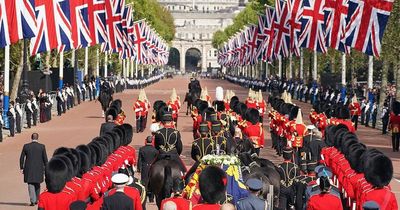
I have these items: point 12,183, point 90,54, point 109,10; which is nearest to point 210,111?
point 12,183

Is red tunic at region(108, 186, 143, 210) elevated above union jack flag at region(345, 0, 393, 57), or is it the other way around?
union jack flag at region(345, 0, 393, 57)

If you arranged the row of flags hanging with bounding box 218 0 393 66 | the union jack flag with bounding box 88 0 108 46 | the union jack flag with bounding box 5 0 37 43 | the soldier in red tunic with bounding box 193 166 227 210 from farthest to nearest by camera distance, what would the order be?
the union jack flag with bounding box 88 0 108 46 < the row of flags hanging with bounding box 218 0 393 66 < the union jack flag with bounding box 5 0 37 43 < the soldier in red tunic with bounding box 193 166 227 210

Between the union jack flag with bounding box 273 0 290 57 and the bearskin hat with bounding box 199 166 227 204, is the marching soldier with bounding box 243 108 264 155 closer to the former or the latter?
the bearskin hat with bounding box 199 166 227 204

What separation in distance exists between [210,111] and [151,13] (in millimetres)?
109509

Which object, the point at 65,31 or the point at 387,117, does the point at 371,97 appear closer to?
the point at 387,117

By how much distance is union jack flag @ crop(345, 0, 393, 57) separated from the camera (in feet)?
109

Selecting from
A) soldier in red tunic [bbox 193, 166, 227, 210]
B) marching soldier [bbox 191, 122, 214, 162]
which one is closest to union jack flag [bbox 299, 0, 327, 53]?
marching soldier [bbox 191, 122, 214, 162]

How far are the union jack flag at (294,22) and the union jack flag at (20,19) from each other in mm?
20287

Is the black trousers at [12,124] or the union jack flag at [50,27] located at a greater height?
the union jack flag at [50,27]

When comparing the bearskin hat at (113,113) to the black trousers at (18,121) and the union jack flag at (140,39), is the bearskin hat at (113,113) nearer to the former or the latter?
the black trousers at (18,121)

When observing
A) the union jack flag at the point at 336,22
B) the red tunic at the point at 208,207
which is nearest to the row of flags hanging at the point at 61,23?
the union jack flag at the point at 336,22

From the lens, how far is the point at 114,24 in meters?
50.4

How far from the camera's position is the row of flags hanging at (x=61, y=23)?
3247 centimetres

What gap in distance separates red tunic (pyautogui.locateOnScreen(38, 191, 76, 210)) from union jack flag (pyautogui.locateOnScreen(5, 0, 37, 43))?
17.4 meters
